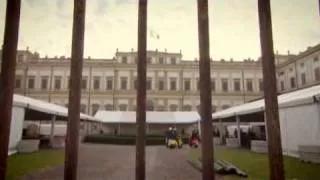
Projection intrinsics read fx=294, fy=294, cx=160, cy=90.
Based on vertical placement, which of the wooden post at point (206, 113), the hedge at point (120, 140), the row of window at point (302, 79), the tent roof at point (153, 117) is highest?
the row of window at point (302, 79)

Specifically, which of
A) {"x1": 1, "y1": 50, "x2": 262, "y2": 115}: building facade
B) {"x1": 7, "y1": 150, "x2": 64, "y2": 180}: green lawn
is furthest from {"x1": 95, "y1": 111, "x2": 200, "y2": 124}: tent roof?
{"x1": 7, "y1": 150, "x2": 64, "y2": 180}: green lawn

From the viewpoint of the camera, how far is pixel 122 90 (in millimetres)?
43062

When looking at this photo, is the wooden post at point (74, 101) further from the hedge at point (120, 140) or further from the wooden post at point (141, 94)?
the hedge at point (120, 140)

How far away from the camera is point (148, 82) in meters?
42.4

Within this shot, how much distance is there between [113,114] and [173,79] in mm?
11696

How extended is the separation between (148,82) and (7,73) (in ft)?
133

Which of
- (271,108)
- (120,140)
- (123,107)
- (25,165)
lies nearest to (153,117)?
(123,107)

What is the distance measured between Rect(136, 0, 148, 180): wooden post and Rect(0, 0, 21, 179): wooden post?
83cm

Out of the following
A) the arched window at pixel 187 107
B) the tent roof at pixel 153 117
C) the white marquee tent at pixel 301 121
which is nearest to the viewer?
the white marquee tent at pixel 301 121

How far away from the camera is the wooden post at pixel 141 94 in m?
1.96

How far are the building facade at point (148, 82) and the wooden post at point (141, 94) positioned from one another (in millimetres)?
39621

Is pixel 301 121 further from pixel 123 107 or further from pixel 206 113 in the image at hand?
pixel 123 107

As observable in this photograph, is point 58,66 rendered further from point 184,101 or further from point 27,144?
point 27,144

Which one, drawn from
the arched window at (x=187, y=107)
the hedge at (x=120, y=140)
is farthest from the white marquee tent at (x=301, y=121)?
the arched window at (x=187, y=107)
